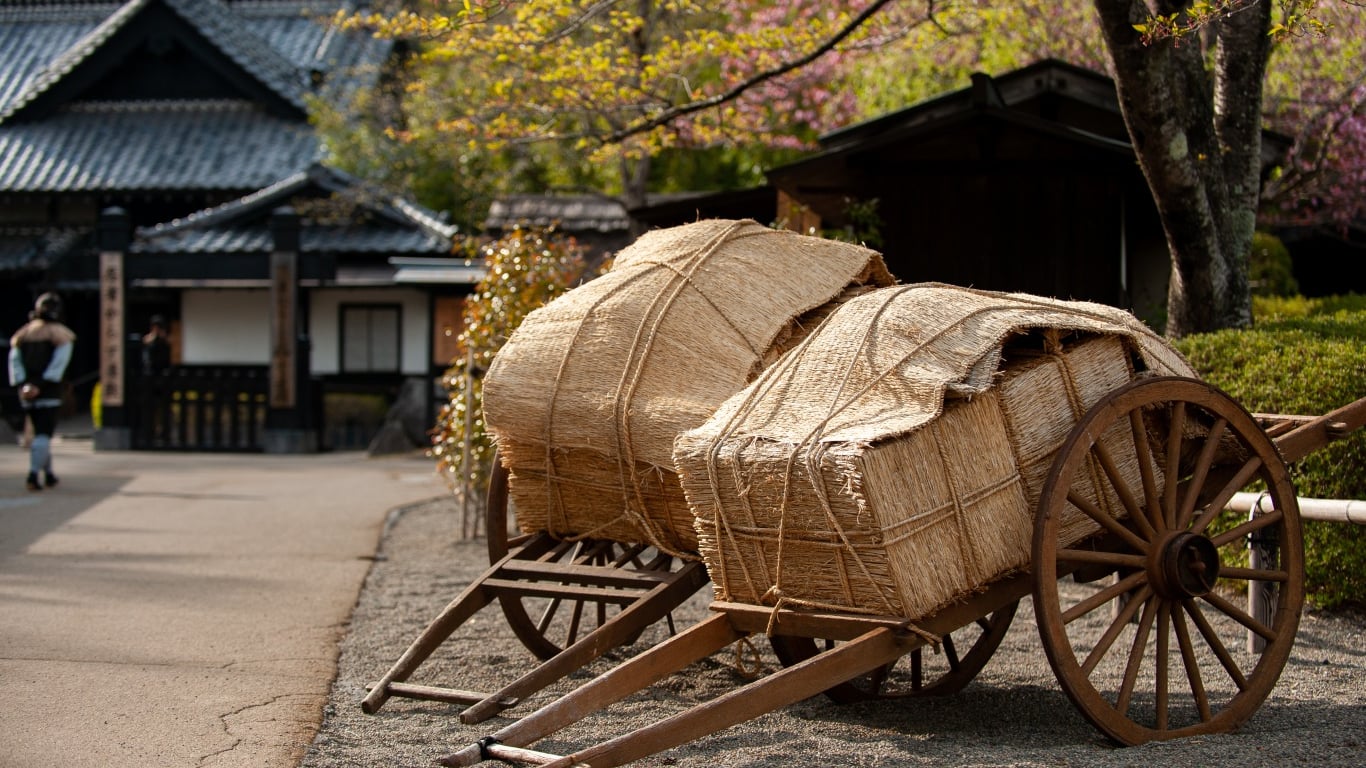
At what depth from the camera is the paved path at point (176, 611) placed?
204 inches

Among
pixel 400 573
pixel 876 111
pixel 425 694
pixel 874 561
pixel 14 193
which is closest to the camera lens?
pixel 874 561

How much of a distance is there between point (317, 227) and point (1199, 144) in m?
16.9

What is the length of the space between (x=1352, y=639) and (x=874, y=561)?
3614 mm

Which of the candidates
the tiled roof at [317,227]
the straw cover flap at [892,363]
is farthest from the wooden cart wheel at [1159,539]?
the tiled roof at [317,227]

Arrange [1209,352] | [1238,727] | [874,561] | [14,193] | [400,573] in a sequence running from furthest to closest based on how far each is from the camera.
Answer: [14,193]
[400,573]
[1209,352]
[1238,727]
[874,561]

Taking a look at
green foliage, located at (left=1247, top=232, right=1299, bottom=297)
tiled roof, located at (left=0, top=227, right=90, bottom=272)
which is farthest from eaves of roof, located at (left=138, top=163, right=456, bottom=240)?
green foliage, located at (left=1247, top=232, right=1299, bottom=297)

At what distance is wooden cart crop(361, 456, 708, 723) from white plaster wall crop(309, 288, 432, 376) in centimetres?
1665

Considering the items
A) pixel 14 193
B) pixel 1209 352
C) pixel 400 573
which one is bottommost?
pixel 400 573

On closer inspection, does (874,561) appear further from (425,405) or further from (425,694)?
(425,405)

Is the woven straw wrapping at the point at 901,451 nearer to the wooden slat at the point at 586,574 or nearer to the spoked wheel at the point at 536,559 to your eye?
the wooden slat at the point at 586,574

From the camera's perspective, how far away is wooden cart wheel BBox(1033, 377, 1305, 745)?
4.51 m

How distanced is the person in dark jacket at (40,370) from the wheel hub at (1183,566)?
11456 mm

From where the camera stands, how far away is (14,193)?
24.6m

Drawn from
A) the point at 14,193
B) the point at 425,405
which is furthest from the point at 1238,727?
the point at 14,193
